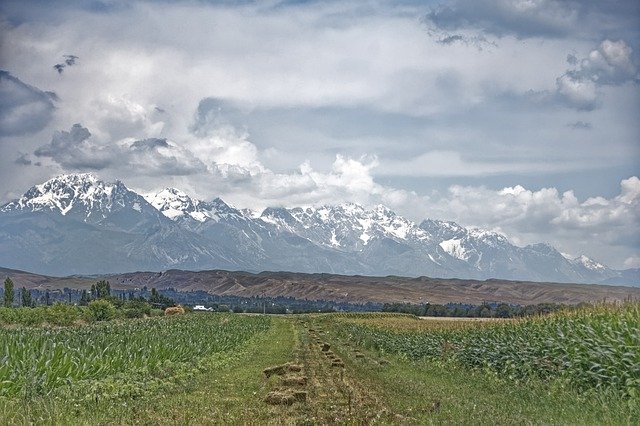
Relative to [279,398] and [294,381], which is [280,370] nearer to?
[294,381]

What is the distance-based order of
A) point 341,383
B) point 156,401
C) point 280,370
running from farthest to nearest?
point 280,370
point 341,383
point 156,401

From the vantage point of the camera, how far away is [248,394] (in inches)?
903

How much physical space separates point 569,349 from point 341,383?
8.54 m

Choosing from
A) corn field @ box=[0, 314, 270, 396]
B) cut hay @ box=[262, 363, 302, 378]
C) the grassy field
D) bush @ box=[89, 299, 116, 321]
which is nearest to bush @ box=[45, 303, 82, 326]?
bush @ box=[89, 299, 116, 321]

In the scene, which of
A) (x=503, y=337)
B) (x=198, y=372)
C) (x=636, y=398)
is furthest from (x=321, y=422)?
(x=503, y=337)

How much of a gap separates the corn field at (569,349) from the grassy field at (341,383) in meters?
0.06

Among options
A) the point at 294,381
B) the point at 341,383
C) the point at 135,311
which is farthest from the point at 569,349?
the point at 135,311

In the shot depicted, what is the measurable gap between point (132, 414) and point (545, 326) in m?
20.5

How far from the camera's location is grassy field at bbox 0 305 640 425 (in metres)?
17.7

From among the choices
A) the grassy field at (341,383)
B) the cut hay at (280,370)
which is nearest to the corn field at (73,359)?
the grassy field at (341,383)

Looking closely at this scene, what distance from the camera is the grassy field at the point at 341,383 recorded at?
17656mm

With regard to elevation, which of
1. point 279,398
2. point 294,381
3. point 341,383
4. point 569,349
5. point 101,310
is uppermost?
point 569,349

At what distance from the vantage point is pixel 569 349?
84.4ft

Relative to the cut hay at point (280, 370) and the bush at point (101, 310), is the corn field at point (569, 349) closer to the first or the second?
the cut hay at point (280, 370)
